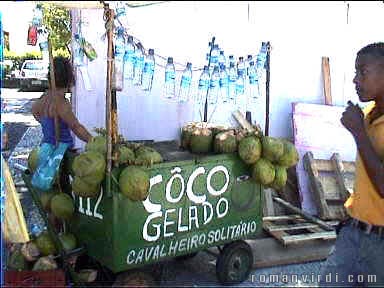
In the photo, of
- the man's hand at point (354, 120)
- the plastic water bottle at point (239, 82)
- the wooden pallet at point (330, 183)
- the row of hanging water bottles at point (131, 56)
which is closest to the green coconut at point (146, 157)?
the row of hanging water bottles at point (131, 56)

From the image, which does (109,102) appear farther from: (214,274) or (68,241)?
(214,274)

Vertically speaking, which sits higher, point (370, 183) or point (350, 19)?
point (350, 19)

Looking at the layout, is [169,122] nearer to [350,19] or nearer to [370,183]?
[350,19]

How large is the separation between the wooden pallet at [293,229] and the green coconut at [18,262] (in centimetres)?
227

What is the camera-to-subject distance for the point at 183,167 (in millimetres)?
3619

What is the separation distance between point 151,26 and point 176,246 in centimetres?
305

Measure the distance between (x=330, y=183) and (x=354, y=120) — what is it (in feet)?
12.2

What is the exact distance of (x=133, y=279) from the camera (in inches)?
150

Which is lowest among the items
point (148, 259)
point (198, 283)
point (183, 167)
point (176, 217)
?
point (198, 283)

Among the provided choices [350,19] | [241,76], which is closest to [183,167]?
[241,76]

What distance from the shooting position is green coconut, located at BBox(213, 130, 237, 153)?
3.96m

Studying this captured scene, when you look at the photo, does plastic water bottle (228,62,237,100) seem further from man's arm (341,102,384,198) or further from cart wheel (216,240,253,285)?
man's arm (341,102,384,198)

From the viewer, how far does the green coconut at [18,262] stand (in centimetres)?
384

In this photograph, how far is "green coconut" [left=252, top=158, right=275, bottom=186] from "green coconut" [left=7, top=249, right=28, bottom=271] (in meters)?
1.85
